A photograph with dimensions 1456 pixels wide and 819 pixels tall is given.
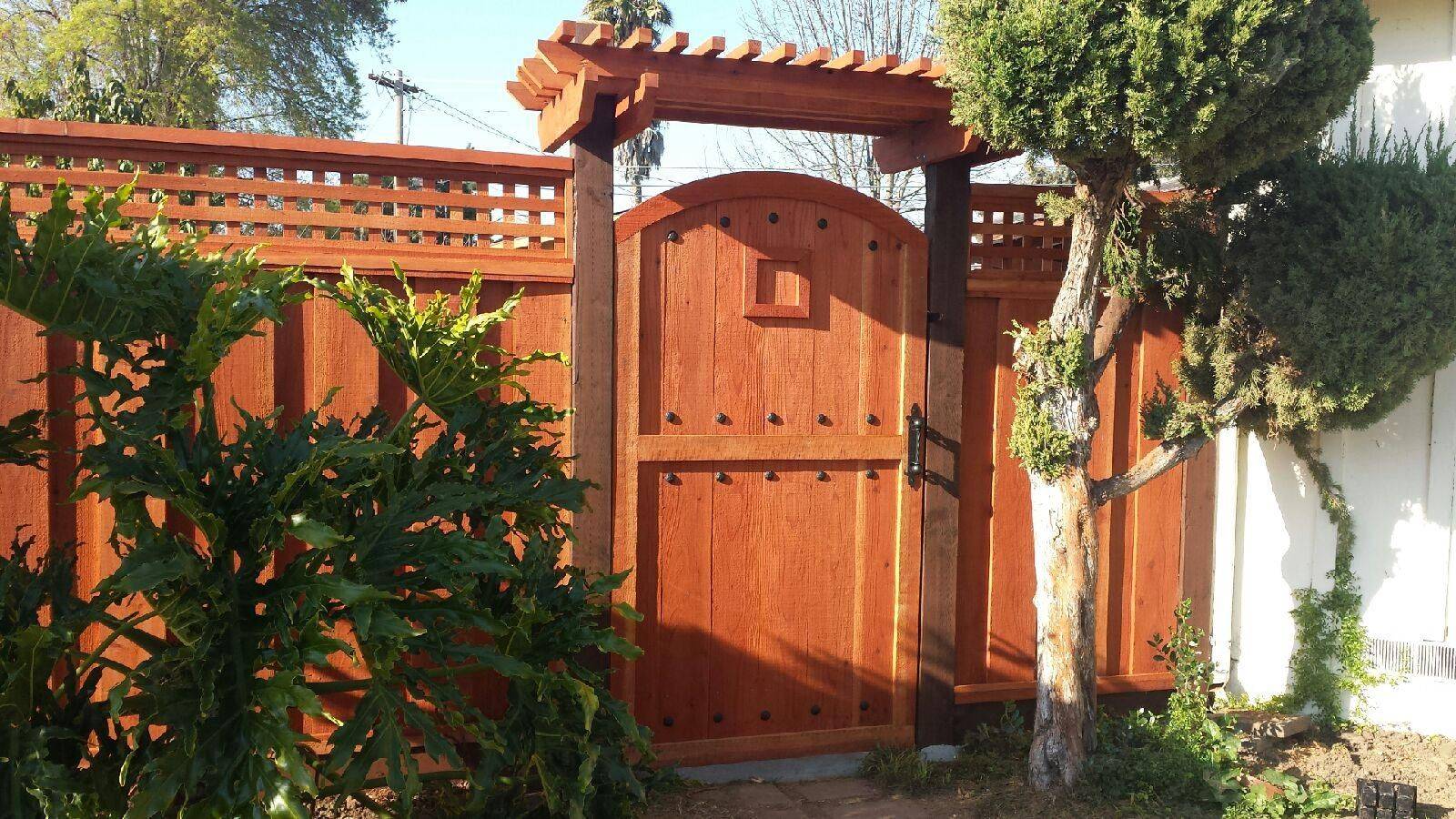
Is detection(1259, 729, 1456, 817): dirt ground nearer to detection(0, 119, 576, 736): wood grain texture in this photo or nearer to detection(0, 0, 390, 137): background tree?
detection(0, 119, 576, 736): wood grain texture

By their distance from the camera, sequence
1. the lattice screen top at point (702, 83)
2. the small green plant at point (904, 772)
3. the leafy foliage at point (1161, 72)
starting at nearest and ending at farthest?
the leafy foliage at point (1161, 72)
the lattice screen top at point (702, 83)
the small green plant at point (904, 772)

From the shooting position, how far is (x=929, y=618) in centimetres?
439

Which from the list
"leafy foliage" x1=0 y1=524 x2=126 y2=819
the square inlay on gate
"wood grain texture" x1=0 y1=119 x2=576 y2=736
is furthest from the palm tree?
"leafy foliage" x1=0 y1=524 x2=126 y2=819

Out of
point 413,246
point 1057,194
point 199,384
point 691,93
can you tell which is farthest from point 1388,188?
point 199,384

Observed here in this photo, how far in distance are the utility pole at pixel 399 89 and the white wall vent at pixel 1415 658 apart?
2100 cm

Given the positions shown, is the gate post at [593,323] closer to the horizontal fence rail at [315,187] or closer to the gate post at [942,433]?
the horizontal fence rail at [315,187]

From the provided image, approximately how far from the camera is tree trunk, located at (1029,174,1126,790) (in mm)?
3965

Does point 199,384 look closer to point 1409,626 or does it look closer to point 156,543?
point 156,543

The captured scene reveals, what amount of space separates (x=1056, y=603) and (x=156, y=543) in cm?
291

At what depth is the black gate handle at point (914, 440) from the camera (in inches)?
171

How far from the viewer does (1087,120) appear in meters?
3.34

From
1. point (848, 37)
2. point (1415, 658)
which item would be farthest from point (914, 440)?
point (848, 37)

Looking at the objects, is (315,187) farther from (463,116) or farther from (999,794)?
(463,116)

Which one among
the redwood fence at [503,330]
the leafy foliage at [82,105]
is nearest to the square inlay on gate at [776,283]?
the redwood fence at [503,330]
